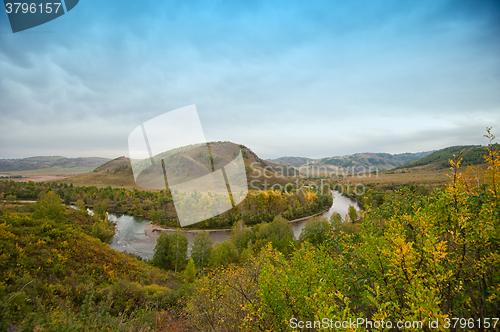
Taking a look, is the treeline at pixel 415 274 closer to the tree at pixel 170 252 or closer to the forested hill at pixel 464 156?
the forested hill at pixel 464 156

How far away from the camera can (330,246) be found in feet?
18.2

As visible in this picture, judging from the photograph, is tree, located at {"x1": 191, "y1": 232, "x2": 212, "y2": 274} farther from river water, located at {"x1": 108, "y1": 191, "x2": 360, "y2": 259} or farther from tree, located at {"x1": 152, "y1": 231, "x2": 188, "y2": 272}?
river water, located at {"x1": 108, "y1": 191, "x2": 360, "y2": 259}

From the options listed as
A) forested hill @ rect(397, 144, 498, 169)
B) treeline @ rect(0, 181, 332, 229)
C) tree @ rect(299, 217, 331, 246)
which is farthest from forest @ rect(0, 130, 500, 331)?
treeline @ rect(0, 181, 332, 229)

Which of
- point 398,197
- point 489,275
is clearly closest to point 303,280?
point 489,275

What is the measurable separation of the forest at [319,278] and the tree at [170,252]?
7124mm

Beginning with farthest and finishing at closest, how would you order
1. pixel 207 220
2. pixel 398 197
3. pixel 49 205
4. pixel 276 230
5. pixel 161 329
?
pixel 207 220 → pixel 276 230 → pixel 49 205 → pixel 161 329 → pixel 398 197

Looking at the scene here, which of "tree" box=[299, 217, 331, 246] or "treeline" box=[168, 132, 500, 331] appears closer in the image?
"treeline" box=[168, 132, 500, 331]

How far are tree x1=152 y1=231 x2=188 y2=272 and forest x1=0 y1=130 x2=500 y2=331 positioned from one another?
7.12m

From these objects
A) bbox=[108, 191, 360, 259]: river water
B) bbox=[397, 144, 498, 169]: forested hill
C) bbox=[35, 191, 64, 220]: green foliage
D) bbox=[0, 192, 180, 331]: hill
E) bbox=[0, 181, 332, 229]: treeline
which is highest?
bbox=[397, 144, 498, 169]: forested hill

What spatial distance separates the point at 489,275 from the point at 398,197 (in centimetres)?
313

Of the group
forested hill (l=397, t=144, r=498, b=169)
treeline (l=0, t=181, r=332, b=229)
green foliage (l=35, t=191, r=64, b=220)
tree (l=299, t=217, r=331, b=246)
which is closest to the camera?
forested hill (l=397, t=144, r=498, b=169)

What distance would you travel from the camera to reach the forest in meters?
2.39

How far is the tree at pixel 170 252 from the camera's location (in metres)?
24.5

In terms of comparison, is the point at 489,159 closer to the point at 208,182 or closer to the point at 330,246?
the point at 330,246
